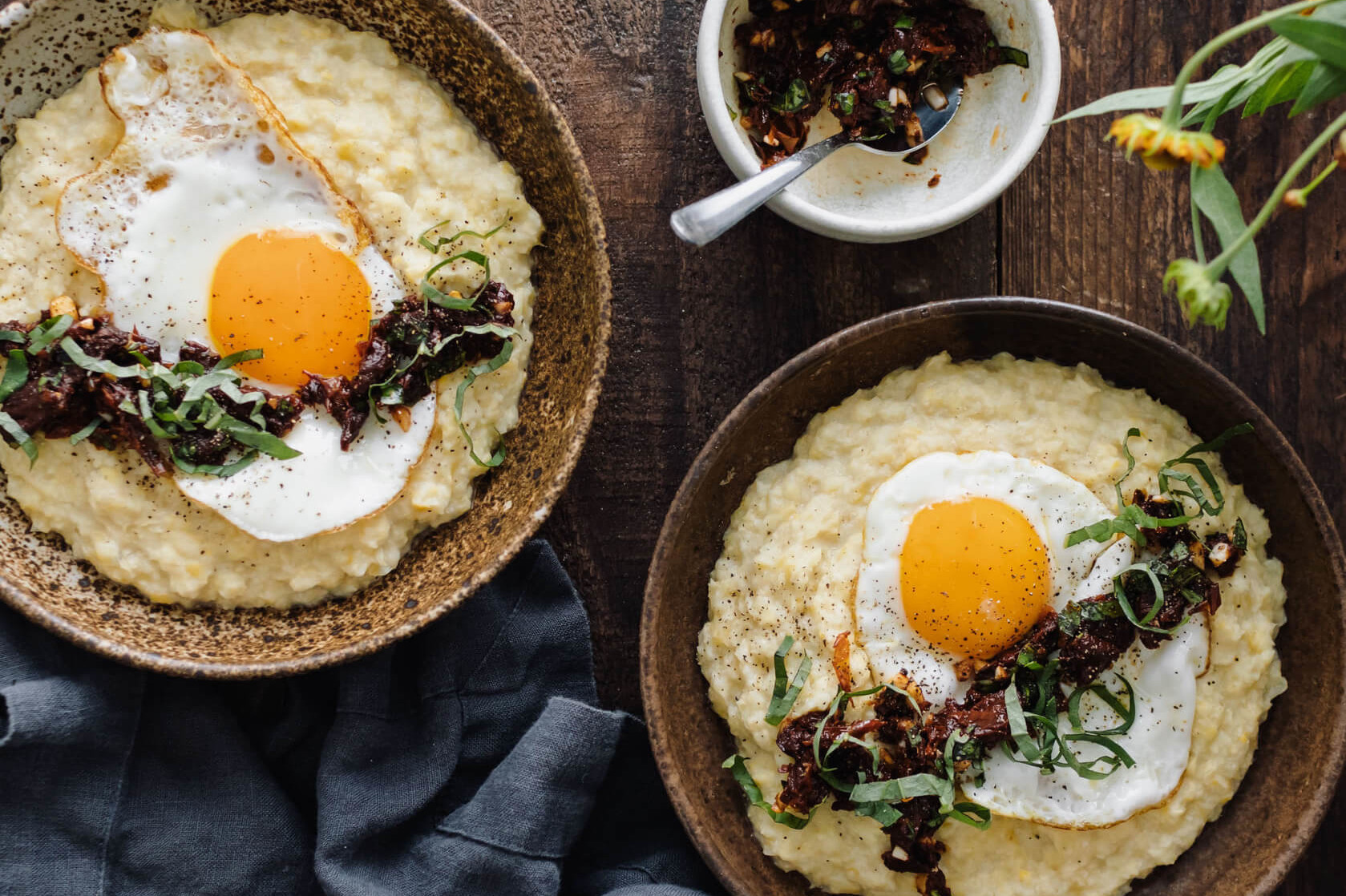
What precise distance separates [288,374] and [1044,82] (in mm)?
2199

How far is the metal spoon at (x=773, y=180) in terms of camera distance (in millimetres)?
2783

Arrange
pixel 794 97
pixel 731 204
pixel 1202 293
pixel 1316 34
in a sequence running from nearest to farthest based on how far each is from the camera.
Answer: pixel 1202 293 → pixel 1316 34 → pixel 731 204 → pixel 794 97

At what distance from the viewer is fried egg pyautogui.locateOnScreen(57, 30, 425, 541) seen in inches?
111

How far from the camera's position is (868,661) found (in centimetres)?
301

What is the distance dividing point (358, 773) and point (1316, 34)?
3.07 m

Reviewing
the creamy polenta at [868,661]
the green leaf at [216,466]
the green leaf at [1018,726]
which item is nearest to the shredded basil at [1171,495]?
the creamy polenta at [868,661]

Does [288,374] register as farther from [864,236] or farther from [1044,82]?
[1044,82]

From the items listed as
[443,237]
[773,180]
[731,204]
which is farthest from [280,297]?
[773,180]

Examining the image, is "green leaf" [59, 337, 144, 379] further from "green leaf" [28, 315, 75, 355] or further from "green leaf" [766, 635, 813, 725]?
"green leaf" [766, 635, 813, 725]

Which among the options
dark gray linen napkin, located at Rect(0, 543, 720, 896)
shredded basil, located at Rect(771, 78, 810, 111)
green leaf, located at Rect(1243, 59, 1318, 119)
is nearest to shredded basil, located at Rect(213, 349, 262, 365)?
dark gray linen napkin, located at Rect(0, 543, 720, 896)

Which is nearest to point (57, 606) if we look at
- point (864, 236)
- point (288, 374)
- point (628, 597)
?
point (288, 374)

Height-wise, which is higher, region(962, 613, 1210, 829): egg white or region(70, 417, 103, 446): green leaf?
region(70, 417, 103, 446): green leaf

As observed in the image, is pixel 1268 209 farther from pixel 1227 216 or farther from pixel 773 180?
pixel 773 180

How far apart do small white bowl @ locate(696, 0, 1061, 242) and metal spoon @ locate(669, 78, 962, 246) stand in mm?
51
